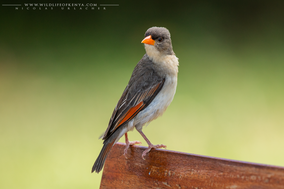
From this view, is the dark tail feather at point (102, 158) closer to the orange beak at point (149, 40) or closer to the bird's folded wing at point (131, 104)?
the bird's folded wing at point (131, 104)

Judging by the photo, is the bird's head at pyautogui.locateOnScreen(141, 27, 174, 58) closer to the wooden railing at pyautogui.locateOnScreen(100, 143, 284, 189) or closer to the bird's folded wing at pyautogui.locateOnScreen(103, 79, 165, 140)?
the bird's folded wing at pyautogui.locateOnScreen(103, 79, 165, 140)

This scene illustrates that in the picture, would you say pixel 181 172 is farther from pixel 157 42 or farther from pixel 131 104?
pixel 157 42

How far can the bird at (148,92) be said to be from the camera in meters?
2.61

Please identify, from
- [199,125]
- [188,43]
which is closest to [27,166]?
[199,125]

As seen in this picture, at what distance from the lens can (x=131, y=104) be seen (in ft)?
8.73

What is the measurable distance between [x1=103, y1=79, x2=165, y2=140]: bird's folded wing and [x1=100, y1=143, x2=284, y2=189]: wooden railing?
174mm

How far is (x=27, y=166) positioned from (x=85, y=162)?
0.79 meters

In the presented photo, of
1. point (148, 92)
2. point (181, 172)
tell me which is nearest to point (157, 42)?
point (148, 92)

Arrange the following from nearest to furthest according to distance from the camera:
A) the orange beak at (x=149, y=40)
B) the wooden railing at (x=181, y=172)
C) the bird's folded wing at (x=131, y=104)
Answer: the wooden railing at (x=181, y=172)
the bird's folded wing at (x=131, y=104)
the orange beak at (x=149, y=40)

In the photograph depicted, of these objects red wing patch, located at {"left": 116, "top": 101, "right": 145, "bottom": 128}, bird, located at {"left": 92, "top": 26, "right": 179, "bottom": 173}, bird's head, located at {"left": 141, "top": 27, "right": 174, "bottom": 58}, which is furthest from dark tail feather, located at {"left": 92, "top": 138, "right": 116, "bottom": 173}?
bird's head, located at {"left": 141, "top": 27, "right": 174, "bottom": 58}

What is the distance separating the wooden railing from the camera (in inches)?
68.9

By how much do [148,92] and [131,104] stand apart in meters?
0.17

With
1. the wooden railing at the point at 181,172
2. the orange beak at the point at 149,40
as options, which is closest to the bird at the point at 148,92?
the orange beak at the point at 149,40

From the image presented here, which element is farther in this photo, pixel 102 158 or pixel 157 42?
pixel 157 42
